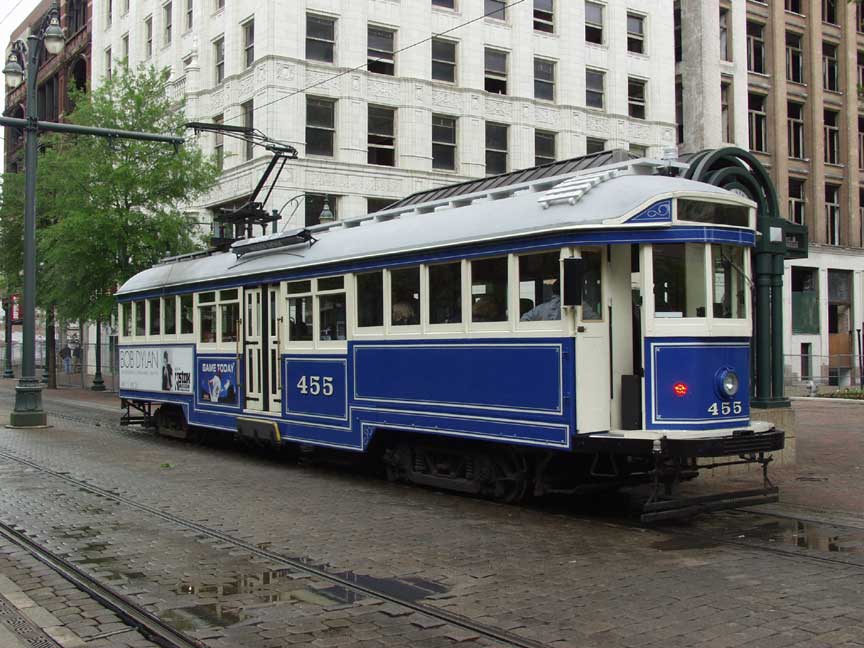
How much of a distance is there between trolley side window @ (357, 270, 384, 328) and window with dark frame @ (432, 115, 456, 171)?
76.0 feet

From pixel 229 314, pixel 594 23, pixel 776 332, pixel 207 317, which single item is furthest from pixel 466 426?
pixel 594 23

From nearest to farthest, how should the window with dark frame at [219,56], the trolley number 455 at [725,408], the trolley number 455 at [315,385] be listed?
the trolley number 455 at [725,408] → the trolley number 455 at [315,385] → the window with dark frame at [219,56]

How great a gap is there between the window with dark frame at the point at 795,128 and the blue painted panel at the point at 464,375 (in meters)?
35.0

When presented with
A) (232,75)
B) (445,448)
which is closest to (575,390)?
(445,448)

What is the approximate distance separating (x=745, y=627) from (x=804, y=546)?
2.87 m

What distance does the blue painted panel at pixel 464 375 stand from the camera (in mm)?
9156

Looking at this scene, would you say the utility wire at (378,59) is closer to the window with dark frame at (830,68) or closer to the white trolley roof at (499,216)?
the window with dark frame at (830,68)

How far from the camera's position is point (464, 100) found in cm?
3466

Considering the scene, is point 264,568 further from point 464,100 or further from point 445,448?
point 464,100

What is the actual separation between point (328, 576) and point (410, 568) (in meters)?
0.65

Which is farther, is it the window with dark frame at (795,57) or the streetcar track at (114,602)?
the window with dark frame at (795,57)

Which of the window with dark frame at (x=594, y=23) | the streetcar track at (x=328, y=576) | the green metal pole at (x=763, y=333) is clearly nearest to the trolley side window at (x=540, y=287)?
the streetcar track at (x=328, y=576)

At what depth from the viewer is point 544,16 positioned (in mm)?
37125

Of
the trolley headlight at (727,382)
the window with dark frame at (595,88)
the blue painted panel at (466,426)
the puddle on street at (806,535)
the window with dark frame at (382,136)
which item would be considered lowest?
the puddle on street at (806,535)
